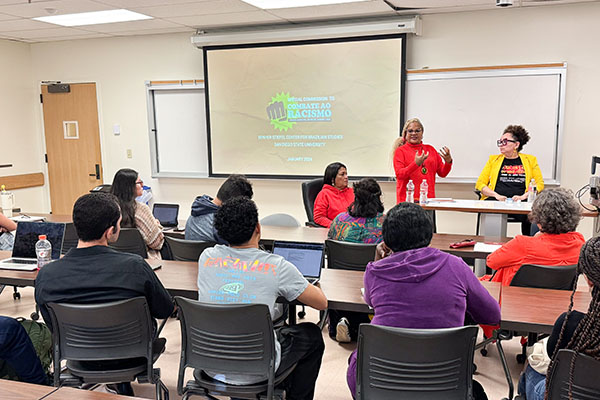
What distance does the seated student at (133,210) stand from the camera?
368cm

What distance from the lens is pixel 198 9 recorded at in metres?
5.08

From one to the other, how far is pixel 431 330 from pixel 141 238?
2.46 meters

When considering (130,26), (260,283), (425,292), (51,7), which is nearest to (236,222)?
(260,283)

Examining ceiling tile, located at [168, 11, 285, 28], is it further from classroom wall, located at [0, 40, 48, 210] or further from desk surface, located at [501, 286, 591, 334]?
desk surface, located at [501, 286, 591, 334]

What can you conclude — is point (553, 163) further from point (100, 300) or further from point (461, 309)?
point (100, 300)

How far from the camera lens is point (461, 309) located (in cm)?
185

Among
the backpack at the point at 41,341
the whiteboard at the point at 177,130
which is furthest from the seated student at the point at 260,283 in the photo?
the whiteboard at the point at 177,130

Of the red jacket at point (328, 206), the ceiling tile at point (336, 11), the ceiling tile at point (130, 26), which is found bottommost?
the red jacket at point (328, 206)

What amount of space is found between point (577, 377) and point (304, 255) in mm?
1360

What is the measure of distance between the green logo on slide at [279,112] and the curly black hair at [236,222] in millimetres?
4070

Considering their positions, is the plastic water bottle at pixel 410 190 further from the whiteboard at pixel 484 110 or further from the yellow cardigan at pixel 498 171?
the whiteboard at pixel 484 110

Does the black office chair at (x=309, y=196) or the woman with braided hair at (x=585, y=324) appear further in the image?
the black office chair at (x=309, y=196)

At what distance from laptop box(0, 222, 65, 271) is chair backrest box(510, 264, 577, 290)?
2.52 meters

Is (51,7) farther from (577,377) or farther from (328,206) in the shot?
(577,377)
